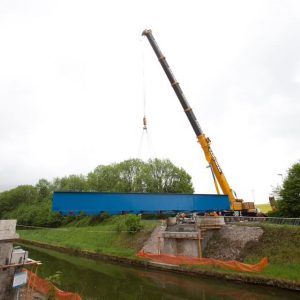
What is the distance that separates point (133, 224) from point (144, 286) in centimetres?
1405

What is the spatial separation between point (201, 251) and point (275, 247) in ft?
20.0

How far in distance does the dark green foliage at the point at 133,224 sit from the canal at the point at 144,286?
6437mm

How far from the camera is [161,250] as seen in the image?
28.1m

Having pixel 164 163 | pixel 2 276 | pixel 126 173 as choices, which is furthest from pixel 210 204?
pixel 126 173

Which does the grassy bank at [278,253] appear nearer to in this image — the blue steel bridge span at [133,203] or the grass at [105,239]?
the blue steel bridge span at [133,203]

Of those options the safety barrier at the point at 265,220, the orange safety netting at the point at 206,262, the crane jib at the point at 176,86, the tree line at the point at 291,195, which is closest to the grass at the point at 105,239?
the orange safety netting at the point at 206,262

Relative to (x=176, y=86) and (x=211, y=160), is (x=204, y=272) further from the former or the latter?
(x=176, y=86)

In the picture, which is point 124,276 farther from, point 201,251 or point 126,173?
point 126,173

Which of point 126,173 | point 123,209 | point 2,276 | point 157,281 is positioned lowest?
point 157,281

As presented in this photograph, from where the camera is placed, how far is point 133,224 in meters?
34.8

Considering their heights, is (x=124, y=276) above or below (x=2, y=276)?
below

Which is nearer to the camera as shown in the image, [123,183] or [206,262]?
[206,262]

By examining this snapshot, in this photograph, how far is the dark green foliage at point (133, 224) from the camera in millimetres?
34688

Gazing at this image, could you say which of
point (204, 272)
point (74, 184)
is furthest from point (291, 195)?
point (74, 184)
